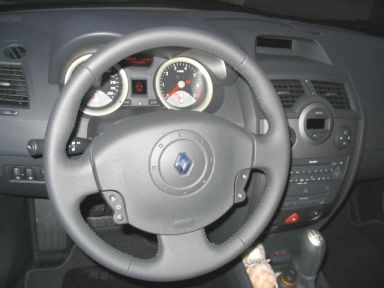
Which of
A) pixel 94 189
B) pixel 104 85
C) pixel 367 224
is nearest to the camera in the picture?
pixel 94 189

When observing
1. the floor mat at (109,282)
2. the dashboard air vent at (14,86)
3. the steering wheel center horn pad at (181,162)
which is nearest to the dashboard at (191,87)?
the dashboard air vent at (14,86)

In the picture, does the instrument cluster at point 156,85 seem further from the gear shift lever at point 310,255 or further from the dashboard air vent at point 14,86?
the gear shift lever at point 310,255

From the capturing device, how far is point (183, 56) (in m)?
1.45

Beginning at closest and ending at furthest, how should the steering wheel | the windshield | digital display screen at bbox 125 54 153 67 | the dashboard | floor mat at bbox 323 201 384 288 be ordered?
the steering wheel, the dashboard, digital display screen at bbox 125 54 153 67, the windshield, floor mat at bbox 323 201 384 288

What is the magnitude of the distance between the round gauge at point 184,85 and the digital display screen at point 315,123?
38 centimetres

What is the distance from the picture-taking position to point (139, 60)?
146 centimetres

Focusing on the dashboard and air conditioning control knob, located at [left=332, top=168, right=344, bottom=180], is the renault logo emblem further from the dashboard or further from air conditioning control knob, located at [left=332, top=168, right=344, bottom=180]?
air conditioning control knob, located at [left=332, top=168, right=344, bottom=180]

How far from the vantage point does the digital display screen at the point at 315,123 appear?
5.01 feet

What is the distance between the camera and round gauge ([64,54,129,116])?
1384mm

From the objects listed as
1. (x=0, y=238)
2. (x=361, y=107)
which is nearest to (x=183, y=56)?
(x=361, y=107)

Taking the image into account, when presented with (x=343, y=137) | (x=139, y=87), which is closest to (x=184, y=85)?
(x=139, y=87)

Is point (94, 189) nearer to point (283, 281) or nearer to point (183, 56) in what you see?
point (183, 56)

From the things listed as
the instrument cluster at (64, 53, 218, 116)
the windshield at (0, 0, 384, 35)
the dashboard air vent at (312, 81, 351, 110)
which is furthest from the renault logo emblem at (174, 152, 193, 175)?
the windshield at (0, 0, 384, 35)

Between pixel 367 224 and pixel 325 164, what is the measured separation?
105 centimetres
